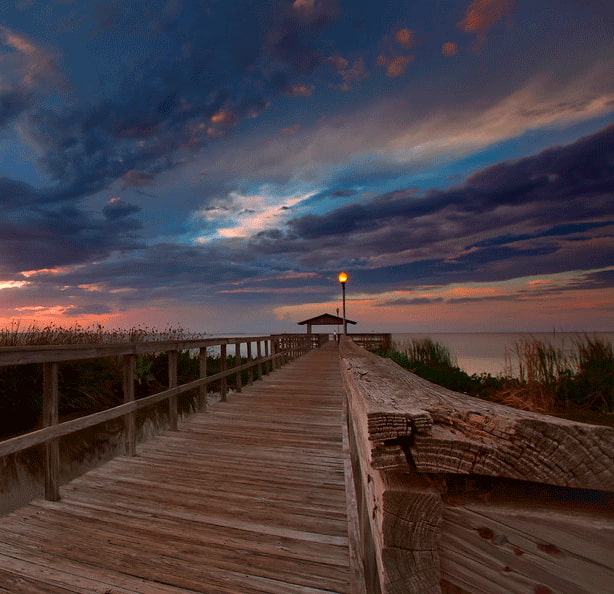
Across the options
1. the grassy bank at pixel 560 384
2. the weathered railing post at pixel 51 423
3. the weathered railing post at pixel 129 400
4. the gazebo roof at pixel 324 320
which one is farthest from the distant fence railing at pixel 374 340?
the weathered railing post at pixel 51 423

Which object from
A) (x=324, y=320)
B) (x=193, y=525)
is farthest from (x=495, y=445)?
(x=324, y=320)

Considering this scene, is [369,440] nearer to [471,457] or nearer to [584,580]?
[471,457]

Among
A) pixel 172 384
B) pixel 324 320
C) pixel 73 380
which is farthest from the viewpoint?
pixel 324 320

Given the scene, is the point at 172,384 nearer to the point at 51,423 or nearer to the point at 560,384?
the point at 51,423

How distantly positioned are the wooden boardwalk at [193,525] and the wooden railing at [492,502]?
175 centimetres

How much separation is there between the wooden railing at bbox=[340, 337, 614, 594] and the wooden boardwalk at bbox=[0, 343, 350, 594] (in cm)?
175

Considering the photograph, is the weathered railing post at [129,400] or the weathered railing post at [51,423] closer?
the weathered railing post at [51,423]

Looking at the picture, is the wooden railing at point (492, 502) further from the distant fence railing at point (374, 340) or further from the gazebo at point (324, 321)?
the gazebo at point (324, 321)

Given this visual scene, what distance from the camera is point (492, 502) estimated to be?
2.36 ft

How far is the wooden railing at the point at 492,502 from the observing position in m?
0.65

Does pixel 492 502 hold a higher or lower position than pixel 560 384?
higher

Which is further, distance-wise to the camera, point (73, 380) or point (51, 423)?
point (73, 380)

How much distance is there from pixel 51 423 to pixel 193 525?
1539mm

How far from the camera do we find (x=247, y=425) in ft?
17.8
